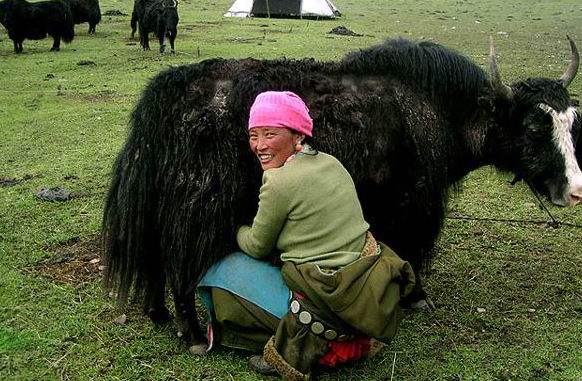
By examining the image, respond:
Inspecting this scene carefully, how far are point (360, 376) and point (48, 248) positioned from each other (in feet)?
6.27

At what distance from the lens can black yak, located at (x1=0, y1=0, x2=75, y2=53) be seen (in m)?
11.6

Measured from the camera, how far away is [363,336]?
243 cm

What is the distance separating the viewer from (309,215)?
7.72 feet

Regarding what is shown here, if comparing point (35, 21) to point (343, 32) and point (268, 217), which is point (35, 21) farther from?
point (268, 217)

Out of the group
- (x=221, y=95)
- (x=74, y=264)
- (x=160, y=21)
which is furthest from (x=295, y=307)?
(x=160, y=21)

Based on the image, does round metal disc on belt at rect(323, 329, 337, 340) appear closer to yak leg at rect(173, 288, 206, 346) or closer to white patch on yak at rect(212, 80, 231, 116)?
yak leg at rect(173, 288, 206, 346)

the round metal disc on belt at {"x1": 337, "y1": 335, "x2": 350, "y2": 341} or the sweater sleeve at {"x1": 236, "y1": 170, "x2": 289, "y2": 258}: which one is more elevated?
the sweater sleeve at {"x1": 236, "y1": 170, "x2": 289, "y2": 258}

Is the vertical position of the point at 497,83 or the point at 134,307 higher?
the point at 497,83

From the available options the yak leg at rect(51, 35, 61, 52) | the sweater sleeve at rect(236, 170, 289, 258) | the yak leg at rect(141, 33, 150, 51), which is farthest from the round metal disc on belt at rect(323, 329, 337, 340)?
the yak leg at rect(51, 35, 61, 52)

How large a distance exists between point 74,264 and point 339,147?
156 centimetres

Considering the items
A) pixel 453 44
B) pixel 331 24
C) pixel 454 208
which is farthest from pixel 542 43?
pixel 454 208

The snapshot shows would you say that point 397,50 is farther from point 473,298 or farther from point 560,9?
point 560,9

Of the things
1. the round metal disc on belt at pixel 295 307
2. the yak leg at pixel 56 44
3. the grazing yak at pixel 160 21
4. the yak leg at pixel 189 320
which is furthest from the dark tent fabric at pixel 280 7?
the round metal disc on belt at pixel 295 307

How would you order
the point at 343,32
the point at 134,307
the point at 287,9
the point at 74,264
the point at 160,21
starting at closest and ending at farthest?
the point at 134,307, the point at 74,264, the point at 160,21, the point at 343,32, the point at 287,9
